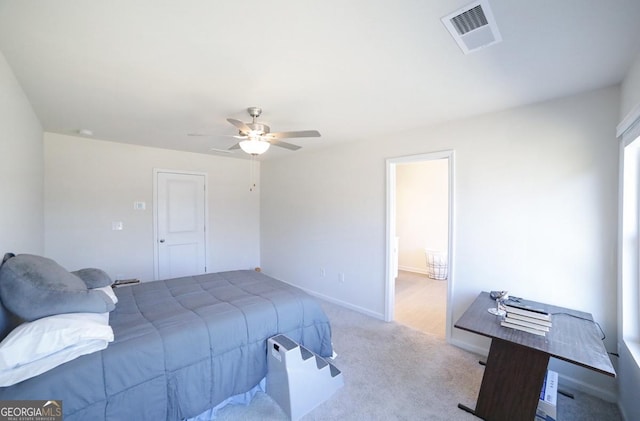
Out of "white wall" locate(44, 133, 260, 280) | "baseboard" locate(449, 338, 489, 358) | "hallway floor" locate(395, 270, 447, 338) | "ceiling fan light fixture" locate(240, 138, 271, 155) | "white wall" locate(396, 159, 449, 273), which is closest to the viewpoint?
"ceiling fan light fixture" locate(240, 138, 271, 155)

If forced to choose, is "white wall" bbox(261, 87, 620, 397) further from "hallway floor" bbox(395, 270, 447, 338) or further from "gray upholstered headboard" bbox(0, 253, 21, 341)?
"gray upholstered headboard" bbox(0, 253, 21, 341)

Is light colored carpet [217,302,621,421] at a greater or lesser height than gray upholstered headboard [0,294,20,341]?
lesser

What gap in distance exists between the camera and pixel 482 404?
74.3 inches

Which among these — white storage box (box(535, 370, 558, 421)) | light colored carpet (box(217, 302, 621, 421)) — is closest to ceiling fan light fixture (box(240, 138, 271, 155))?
light colored carpet (box(217, 302, 621, 421))

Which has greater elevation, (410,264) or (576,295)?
(576,295)

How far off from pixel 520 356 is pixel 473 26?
2.06 m

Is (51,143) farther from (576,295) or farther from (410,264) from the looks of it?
(410,264)

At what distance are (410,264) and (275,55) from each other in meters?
5.40

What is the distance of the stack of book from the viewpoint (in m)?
1.82

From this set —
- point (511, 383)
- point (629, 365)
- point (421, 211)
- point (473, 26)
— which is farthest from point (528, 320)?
point (421, 211)

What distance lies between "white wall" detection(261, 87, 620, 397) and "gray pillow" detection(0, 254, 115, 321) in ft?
9.49

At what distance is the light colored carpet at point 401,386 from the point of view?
191cm

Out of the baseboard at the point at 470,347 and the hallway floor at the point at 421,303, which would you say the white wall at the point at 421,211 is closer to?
the hallway floor at the point at 421,303

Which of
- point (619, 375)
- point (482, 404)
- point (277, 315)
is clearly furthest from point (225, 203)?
point (619, 375)
